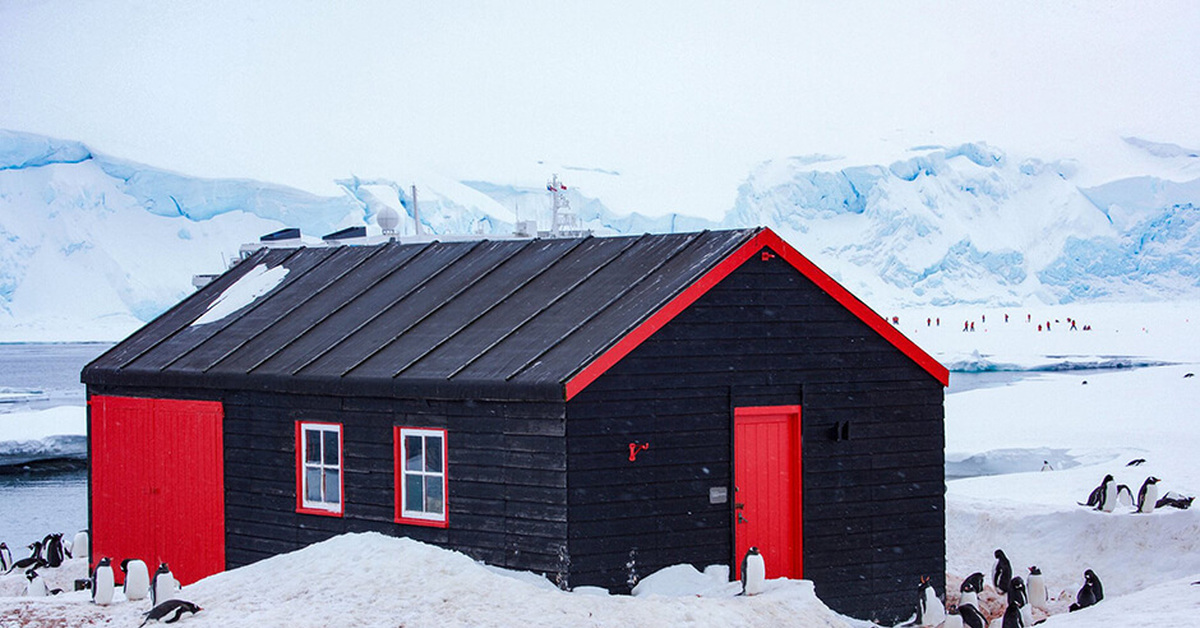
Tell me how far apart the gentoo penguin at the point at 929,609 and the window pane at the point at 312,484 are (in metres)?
6.35

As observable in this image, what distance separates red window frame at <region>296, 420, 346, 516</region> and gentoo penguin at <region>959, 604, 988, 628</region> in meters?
6.35

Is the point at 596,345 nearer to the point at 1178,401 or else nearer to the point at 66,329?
the point at 1178,401

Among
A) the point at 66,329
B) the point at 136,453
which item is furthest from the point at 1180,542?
the point at 66,329

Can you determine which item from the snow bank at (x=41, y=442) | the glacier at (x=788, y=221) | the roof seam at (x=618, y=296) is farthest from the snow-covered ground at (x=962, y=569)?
the glacier at (x=788, y=221)

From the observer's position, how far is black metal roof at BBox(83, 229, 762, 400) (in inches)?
472

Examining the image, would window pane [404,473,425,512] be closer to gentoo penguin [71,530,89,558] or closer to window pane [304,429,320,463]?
window pane [304,429,320,463]

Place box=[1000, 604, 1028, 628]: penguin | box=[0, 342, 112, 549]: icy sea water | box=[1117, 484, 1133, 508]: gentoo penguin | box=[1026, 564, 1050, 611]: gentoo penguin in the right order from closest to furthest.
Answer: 1. box=[1000, 604, 1028, 628]: penguin
2. box=[1026, 564, 1050, 611]: gentoo penguin
3. box=[1117, 484, 1133, 508]: gentoo penguin
4. box=[0, 342, 112, 549]: icy sea water

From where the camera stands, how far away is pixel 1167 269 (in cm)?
9825

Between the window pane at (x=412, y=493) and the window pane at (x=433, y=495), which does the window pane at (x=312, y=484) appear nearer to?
the window pane at (x=412, y=493)

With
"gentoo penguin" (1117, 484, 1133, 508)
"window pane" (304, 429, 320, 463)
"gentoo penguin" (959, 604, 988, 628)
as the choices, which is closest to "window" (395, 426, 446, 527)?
"window pane" (304, 429, 320, 463)

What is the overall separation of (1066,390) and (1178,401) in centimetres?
649

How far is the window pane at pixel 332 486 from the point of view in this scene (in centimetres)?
1310

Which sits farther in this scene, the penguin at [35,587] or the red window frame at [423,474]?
the penguin at [35,587]

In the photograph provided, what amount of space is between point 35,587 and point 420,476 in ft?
21.8
